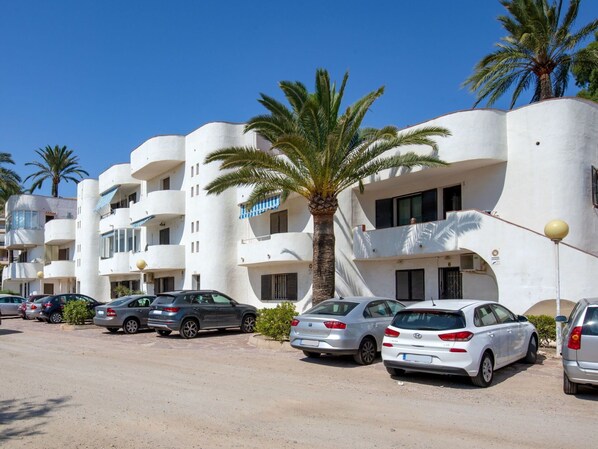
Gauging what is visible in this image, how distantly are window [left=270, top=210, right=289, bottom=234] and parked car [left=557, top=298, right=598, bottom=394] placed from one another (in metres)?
17.5

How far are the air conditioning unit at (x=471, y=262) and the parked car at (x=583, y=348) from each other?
8.88 meters

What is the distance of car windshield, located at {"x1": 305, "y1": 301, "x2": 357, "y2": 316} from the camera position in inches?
513

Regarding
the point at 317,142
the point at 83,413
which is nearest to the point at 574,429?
the point at 83,413

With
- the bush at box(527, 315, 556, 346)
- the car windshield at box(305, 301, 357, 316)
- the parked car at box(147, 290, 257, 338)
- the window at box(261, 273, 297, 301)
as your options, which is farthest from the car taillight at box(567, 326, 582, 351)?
the window at box(261, 273, 297, 301)

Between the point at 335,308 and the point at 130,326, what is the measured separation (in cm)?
1135

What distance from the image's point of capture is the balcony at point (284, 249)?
23.3m

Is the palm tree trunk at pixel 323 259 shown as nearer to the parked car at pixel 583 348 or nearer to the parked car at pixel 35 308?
the parked car at pixel 583 348

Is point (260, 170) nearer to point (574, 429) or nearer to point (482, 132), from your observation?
point (482, 132)

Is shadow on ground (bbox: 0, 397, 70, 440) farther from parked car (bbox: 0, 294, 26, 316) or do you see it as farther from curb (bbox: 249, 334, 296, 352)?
parked car (bbox: 0, 294, 26, 316)

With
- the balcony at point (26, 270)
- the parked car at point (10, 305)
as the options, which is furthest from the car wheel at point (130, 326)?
the balcony at point (26, 270)

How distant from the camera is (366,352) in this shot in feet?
42.4

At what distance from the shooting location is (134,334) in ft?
70.3

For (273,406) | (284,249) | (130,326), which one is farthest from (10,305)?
(273,406)

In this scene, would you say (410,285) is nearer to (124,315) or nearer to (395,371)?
(395,371)
